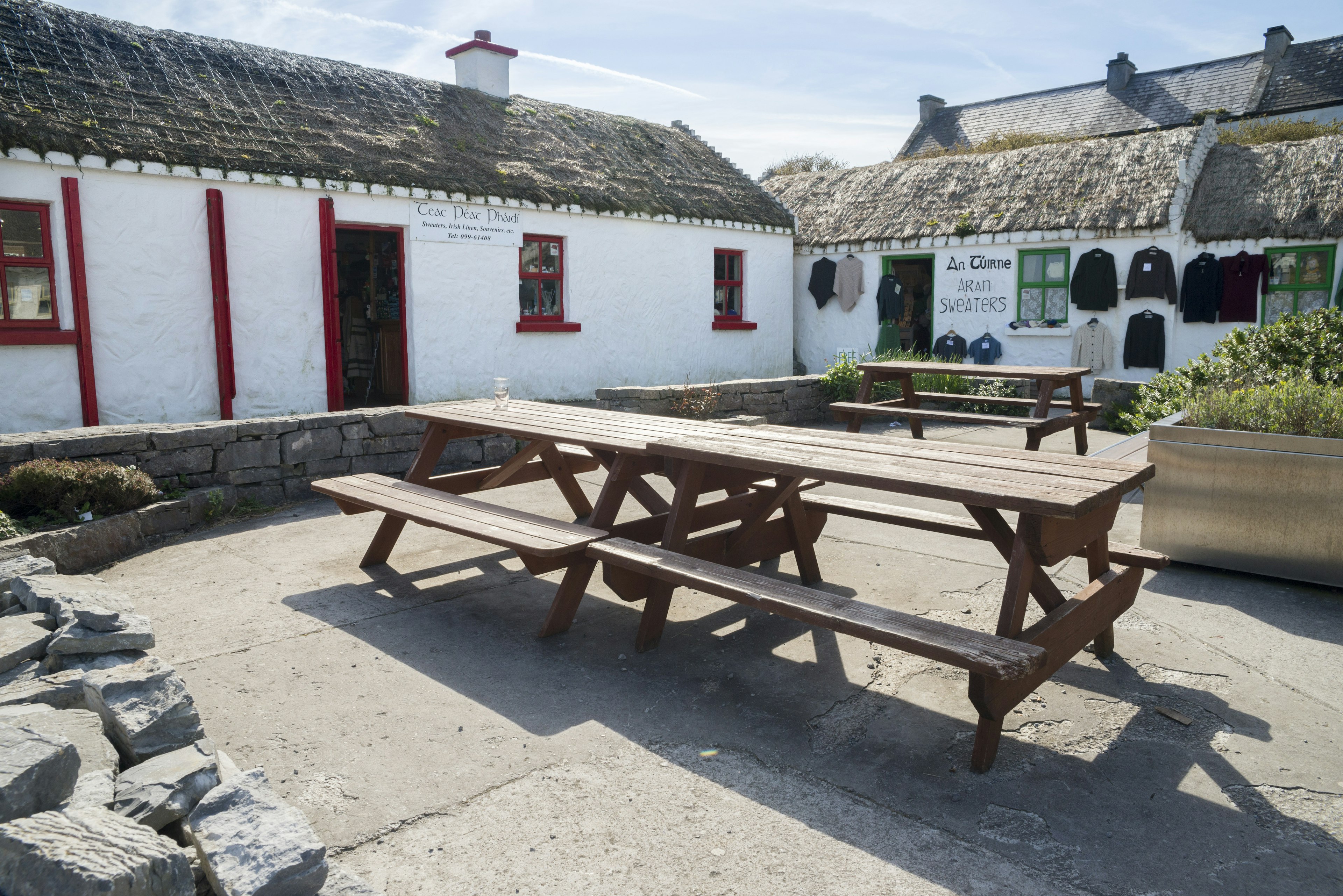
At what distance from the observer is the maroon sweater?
12.3m

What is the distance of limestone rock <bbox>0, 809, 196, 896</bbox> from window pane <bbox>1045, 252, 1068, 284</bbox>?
14.2m

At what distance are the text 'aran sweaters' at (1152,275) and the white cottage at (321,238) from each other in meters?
5.65

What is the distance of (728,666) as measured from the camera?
3.80 metres

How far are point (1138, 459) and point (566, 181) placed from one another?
876 cm

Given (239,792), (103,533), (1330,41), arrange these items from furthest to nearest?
(1330,41) < (103,533) < (239,792)

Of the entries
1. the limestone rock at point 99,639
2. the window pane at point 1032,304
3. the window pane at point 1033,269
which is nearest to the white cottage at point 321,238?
the window pane at point 1033,269

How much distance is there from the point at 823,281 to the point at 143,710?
14.4 metres

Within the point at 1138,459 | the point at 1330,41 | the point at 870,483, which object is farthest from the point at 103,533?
the point at 1330,41

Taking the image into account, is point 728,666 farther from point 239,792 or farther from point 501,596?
point 239,792

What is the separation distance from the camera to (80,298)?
835 centimetres

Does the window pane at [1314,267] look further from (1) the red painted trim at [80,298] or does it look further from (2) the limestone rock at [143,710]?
(1) the red painted trim at [80,298]

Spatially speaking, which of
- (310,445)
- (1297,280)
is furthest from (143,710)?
(1297,280)

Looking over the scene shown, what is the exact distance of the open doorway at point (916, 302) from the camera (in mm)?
16812

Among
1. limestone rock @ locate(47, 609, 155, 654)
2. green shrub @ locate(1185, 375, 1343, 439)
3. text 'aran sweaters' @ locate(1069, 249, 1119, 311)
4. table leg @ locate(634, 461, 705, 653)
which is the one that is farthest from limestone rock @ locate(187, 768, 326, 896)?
text 'aran sweaters' @ locate(1069, 249, 1119, 311)
